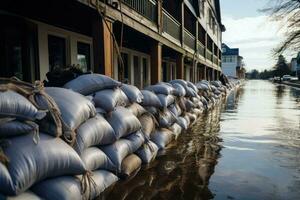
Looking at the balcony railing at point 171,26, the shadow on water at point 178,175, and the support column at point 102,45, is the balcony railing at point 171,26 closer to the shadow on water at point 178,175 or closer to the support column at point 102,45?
the support column at point 102,45

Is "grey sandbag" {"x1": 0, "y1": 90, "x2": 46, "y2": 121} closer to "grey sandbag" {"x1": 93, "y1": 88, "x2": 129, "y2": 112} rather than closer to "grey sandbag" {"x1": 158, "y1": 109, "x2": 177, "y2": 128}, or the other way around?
"grey sandbag" {"x1": 93, "y1": 88, "x2": 129, "y2": 112}

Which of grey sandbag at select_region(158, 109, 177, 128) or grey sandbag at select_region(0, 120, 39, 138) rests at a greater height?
grey sandbag at select_region(0, 120, 39, 138)

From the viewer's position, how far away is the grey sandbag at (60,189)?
2.75 m

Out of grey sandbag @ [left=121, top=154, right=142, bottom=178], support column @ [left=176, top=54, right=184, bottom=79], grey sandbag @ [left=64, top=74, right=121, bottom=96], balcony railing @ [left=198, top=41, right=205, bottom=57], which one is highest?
balcony railing @ [left=198, top=41, right=205, bottom=57]

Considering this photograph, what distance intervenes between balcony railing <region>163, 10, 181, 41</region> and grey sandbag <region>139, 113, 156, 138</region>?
6.33m

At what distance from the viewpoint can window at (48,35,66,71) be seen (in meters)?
9.02

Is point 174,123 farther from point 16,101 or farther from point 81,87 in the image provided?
point 16,101

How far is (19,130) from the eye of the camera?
269cm

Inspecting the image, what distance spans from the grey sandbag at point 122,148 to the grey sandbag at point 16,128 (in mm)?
1371

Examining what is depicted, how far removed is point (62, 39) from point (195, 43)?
1045 centimetres

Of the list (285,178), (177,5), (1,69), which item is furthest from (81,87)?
(177,5)

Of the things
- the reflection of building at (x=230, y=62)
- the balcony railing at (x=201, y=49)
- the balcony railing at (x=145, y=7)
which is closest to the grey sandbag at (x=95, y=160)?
the balcony railing at (x=145, y=7)

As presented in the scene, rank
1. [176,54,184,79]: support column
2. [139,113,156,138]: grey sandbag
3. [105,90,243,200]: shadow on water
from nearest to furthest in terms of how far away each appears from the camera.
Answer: [105,90,243,200]: shadow on water, [139,113,156,138]: grey sandbag, [176,54,184,79]: support column

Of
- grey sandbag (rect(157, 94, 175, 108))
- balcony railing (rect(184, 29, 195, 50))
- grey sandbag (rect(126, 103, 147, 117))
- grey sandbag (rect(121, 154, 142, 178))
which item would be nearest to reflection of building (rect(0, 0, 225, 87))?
grey sandbag (rect(157, 94, 175, 108))
